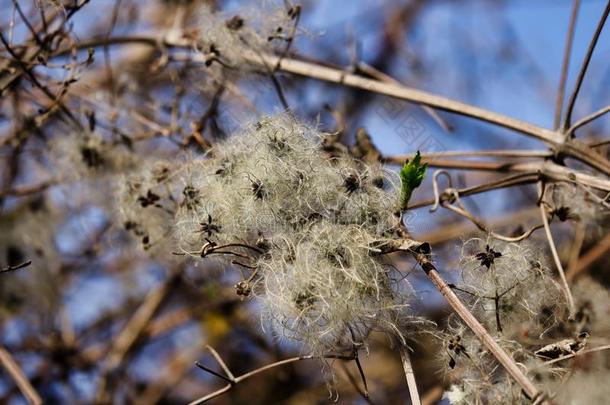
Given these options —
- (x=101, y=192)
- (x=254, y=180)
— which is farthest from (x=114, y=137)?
(x=254, y=180)

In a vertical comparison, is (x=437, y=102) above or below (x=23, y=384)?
above

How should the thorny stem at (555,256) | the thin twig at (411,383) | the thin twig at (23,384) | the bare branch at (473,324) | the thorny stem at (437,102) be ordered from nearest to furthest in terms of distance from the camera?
the bare branch at (473,324), the thin twig at (411,383), the thorny stem at (555,256), the thorny stem at (437,102), the thin twig at (23,384)

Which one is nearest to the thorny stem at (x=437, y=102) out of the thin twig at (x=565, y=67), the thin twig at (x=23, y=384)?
the thin twig at (x=565, y=67)

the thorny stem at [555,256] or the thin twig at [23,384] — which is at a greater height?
the thorny stem at [555,256]

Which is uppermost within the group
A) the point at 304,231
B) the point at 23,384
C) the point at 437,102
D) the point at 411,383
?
the point at 437,102

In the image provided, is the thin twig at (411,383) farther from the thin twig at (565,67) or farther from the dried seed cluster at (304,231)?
the thin twig at (565,67)

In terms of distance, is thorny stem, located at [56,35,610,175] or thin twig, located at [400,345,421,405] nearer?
thin twig, located at [400,345,421,405]

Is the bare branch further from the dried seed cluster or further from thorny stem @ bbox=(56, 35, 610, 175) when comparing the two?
thorny stem @ bbox=(56, 35, 610, 175)

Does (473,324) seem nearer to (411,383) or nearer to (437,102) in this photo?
(411,383)

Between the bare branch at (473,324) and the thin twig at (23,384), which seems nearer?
the bare branch at (473,324)

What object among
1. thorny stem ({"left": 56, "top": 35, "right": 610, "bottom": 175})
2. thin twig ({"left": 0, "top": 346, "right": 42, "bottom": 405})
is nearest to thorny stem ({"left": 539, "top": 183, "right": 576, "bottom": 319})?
thorny stem ({"left": 56, "top": 35, "right": 610, "bottom": 175})

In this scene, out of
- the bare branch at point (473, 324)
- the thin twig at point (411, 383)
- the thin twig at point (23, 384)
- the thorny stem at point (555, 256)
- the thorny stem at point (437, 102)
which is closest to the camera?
the bare branch at point (473, 324)

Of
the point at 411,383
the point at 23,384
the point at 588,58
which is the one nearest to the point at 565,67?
the point at 588,58
